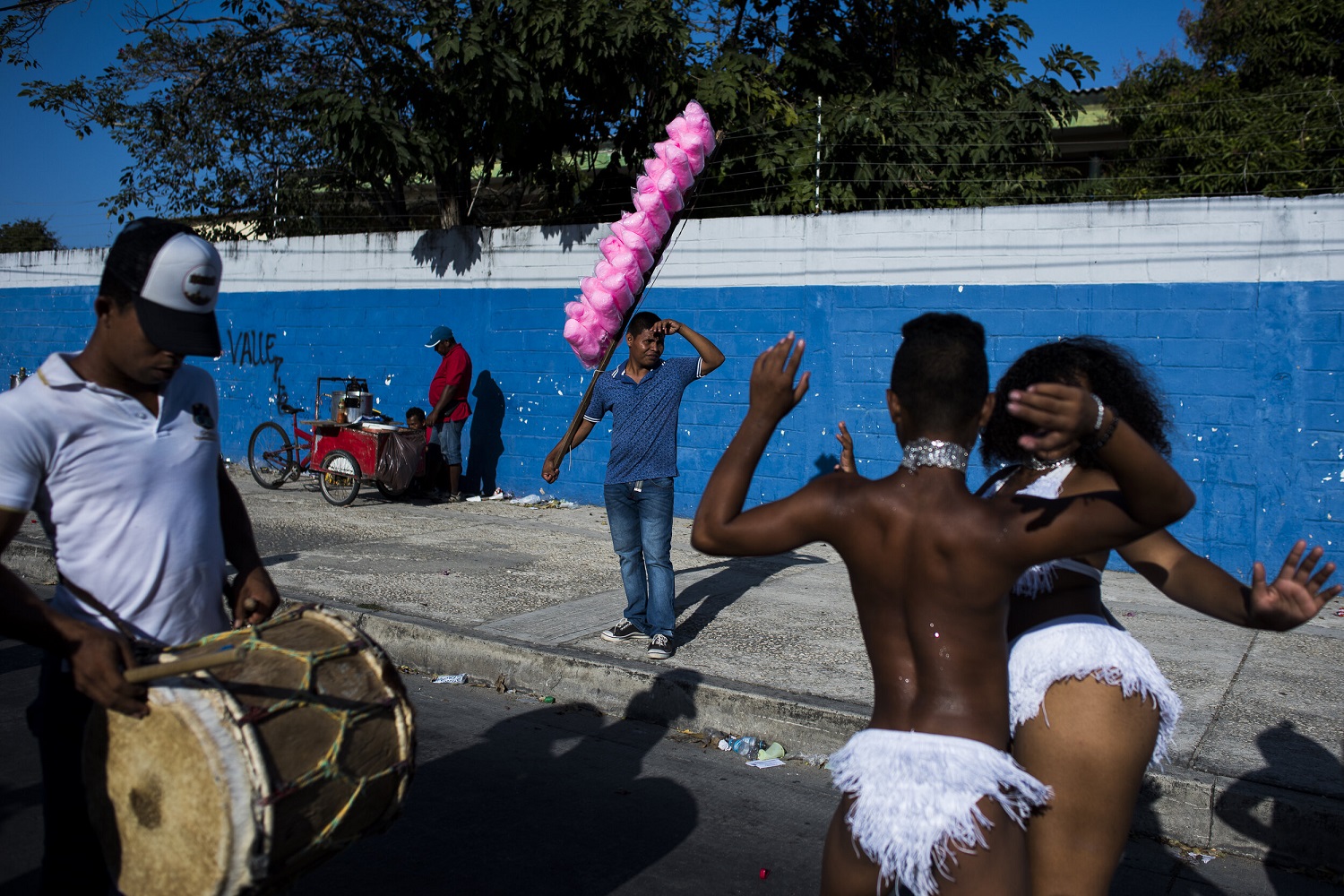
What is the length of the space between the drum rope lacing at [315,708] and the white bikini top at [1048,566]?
5.47 ft

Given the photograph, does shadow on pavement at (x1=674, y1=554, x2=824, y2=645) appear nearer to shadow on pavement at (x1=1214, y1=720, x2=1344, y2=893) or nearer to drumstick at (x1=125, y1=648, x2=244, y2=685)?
shadow on pavement at (x1=1214, y1=720, x2=1344, y2=893)

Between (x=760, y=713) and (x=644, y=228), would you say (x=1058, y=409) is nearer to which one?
(x=760, y=713)

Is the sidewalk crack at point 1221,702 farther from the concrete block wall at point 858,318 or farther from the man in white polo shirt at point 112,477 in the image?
the man in white polo shirt at point 112,477

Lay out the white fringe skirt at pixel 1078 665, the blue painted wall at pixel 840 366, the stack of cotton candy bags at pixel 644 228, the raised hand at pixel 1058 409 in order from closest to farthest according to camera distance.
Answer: the raised hand at pixel 1058 409, the white fringe skirt at pixel 1078 665, the stack of cotton candy bags at pixel 644 228, the blue painted wall at pixel 840 366

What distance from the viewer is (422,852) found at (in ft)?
13.7

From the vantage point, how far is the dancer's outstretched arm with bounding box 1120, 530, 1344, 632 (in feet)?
7.93

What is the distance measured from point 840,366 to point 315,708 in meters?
7.83

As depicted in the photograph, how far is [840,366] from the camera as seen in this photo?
9.91 m

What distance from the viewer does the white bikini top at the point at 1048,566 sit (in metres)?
2.81

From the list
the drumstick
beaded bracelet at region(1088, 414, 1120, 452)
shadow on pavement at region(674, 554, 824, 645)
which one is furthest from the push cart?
beaded bracelet at region(1088, 414, 1120, 452)

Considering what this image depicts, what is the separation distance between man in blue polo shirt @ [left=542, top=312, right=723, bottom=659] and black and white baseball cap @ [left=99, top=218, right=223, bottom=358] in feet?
12.9

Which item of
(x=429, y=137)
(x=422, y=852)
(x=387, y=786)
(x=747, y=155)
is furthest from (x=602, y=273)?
(x=429, y=137)

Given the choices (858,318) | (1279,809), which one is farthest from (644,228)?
(858,318)

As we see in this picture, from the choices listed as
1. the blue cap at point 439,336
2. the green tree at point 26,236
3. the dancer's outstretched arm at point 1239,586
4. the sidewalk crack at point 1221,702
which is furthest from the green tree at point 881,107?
the green tree at point 26,236
